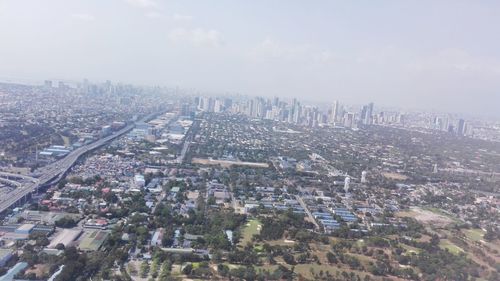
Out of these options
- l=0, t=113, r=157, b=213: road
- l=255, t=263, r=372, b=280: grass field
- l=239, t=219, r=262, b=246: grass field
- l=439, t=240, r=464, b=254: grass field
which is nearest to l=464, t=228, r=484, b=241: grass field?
l=439, t=240, r=464, b=254: grass field

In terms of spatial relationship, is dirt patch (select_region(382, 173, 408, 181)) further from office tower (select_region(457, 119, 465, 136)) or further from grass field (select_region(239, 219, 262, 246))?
office tower (select_region(457, 119, 465, 136))

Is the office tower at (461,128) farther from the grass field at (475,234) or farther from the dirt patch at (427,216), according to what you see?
the grass field at (475,234)

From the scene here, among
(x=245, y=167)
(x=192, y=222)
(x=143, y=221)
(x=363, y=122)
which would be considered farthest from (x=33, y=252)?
(x=363, y=122)

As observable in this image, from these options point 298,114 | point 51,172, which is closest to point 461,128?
point 298,114

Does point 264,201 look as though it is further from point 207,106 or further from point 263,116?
point 207,106

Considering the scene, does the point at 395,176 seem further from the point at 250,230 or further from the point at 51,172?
the point at 51,172

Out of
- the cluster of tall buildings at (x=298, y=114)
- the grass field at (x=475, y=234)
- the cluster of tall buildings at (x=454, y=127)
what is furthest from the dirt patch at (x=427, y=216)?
the cluster of tall buildings at (x=454, y=127)
